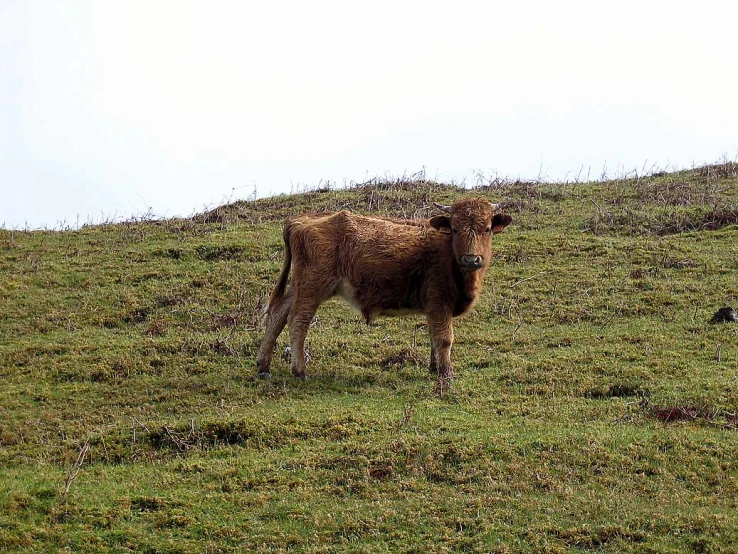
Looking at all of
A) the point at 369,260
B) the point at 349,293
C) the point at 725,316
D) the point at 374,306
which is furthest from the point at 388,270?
the point at 725,316

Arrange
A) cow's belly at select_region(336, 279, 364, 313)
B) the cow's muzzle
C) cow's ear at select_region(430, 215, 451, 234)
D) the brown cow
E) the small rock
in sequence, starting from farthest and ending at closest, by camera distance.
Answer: the small rock < cow's belly at select_region(336, 279, 364, 313) < cow's ear at select_region(430, 215, 451, 234) < the brown cow < the cow's muzzle

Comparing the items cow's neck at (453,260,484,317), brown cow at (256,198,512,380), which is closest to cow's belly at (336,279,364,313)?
brown cow at (256,198,512,380)

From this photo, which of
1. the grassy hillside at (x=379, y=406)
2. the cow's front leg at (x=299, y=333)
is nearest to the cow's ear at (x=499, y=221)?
the grassy hillside at (x=379, y=406)

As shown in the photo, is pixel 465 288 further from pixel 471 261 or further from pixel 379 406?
pixel 379 406

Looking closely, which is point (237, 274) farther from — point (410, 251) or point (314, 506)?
point (314, 506)

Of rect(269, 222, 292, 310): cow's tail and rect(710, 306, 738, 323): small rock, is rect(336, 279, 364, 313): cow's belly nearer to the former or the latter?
rect(269, 222, 292, 310): cow's tail

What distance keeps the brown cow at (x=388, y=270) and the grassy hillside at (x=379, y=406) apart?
75cm

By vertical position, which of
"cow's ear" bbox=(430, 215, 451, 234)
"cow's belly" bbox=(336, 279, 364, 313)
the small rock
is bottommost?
the small rock

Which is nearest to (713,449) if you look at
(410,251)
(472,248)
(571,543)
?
(571,543)

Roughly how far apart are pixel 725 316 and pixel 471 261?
15.6ft

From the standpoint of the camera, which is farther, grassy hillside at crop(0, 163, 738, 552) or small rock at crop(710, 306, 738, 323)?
small rock at crop(710, 306, 738, 323)

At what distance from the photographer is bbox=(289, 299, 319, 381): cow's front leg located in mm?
13914

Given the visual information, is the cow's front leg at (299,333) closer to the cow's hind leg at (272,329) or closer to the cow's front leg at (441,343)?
the cow's hind leg at (272,329)

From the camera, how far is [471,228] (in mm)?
13547
